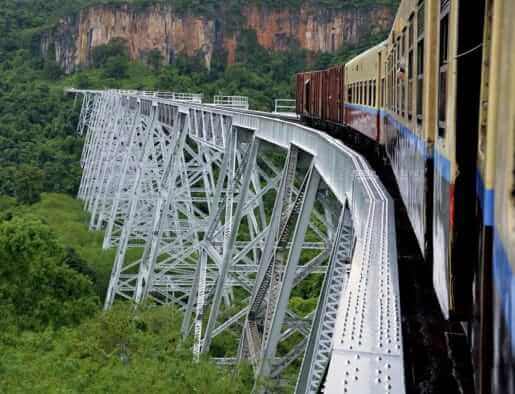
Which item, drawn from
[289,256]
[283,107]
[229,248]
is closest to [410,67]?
[289,256]

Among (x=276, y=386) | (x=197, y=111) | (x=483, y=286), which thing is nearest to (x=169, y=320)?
(x=276, y=386)

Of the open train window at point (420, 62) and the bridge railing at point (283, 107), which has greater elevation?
the open train window at point (420, 62)

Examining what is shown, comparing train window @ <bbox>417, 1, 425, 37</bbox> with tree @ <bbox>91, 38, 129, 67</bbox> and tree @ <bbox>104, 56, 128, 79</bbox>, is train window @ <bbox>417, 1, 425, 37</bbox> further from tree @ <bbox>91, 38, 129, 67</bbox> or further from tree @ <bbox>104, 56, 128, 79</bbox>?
tree @ <bbox>91, 38, 129, 67</bbox>

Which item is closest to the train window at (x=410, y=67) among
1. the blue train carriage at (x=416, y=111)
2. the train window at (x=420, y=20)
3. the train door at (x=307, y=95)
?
the blue train carriage at (x=416, y=111)

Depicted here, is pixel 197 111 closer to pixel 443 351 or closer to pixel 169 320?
pixel 169 320

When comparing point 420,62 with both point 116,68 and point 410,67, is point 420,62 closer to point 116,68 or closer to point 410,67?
point 410,67

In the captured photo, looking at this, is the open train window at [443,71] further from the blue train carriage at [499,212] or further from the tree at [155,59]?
the tree at [155,59]
